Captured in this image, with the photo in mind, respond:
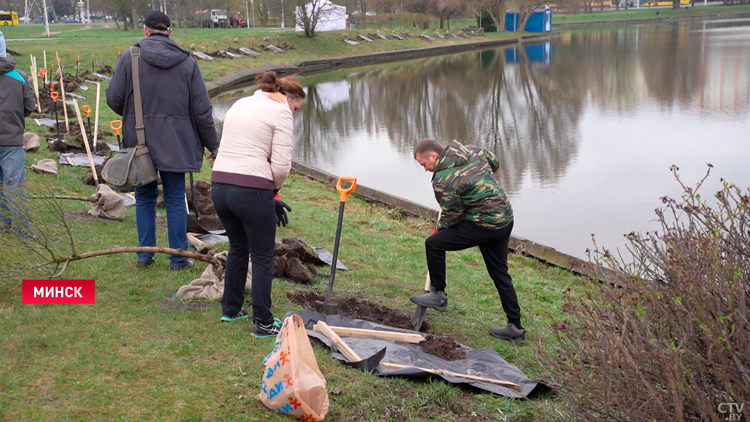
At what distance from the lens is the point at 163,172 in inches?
217

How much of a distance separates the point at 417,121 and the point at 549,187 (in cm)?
836

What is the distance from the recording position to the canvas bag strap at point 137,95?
5285mm

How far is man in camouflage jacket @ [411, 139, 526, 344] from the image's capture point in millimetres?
5195

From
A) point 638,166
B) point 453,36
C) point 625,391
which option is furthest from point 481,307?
point 453,36

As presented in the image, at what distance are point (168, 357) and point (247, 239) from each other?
3.00 ft

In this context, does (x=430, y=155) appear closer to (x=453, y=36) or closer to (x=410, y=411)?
(x=410, y=411)

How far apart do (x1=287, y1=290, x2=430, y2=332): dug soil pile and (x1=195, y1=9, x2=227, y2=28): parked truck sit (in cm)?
5754

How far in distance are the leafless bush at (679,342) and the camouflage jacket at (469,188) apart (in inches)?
76.6

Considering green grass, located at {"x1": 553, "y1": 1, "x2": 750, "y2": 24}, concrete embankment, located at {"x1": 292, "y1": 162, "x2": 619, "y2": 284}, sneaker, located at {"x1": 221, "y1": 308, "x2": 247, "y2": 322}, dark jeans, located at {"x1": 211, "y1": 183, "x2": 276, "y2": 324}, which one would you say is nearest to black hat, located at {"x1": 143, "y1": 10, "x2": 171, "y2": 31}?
dark jeans, located at {"x1": 211, "y1": 183, "x2": 276, "y2": 324}

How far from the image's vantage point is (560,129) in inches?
741

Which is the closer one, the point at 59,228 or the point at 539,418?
the point at 539,418

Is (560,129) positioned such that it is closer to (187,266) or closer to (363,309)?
(363,309)

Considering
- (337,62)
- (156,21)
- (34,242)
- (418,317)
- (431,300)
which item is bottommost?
(418,317)

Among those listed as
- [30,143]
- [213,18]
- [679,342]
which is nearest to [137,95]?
[679,342]
